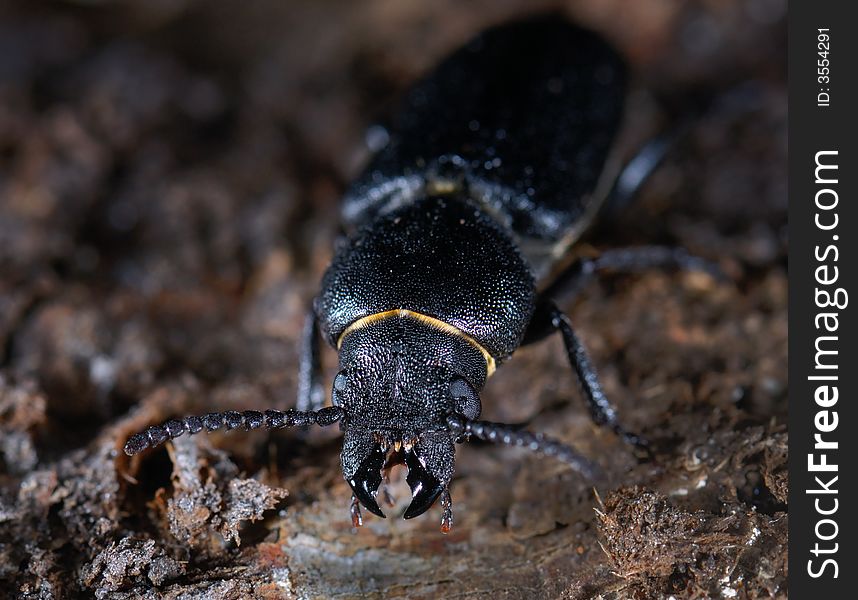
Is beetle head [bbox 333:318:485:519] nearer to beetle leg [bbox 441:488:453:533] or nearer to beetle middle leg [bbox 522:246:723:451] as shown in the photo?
beetle leg [bbox 441:488:453:533]

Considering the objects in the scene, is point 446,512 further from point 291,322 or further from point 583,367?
point 291,322

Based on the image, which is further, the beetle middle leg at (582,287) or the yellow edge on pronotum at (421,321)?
the beetle middle leg at (582,287)

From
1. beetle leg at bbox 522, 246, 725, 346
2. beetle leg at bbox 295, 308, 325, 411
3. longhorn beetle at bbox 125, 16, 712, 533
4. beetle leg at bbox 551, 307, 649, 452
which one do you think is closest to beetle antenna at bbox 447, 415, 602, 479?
longhorn beetle at bbox 125, 16, 712, 533

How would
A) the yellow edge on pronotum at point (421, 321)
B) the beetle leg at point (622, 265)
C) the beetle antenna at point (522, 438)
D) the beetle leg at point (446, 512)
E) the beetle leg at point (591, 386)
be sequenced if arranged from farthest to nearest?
1. the beetle leg at point (622, 265)
2. the beetle leg at point (591, 386)
3. the yellow edge on pronotum at point (421, 321)
4. the beetle leg at point (446, 512)
5. the beetle antenna at point (522, 438)

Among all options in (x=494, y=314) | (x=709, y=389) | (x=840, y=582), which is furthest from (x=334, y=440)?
(x=840, y=582)

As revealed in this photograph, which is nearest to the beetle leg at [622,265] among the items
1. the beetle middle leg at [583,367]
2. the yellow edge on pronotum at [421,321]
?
the beetle middle leg at [583,367]

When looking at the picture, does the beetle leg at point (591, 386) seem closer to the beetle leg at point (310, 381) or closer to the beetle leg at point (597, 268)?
the beetle leg at point (597, 268)
